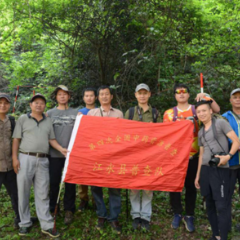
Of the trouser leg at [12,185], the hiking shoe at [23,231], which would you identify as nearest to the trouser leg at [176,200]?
the hiking shoe at [23,231]

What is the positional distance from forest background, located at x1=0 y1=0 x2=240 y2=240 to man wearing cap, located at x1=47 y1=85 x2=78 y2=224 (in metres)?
2.21

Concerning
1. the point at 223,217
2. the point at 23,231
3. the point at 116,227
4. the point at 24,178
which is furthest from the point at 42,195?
the point at 223,217

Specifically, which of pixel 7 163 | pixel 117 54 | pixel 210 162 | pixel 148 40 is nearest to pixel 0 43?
pixel 117 54

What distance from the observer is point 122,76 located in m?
6.62

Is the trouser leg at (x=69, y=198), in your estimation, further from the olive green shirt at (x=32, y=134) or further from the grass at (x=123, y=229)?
the olive green shirt at (x=32, y=134)

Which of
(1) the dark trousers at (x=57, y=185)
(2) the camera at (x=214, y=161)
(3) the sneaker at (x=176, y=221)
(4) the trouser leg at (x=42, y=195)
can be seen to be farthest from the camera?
(1) the dark trousers at (x=57, y=185)

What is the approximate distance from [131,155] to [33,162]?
5.14 feet

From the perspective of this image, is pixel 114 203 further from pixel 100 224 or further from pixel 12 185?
pixel 12 185

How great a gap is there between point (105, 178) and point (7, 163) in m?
1.60

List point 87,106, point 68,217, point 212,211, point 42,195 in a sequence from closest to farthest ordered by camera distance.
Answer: point 212,211 → point 42,195 → point 68,217 → point 87,106

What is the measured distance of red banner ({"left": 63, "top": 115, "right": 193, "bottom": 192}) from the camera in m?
3.61

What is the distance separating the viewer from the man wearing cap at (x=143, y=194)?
3.80 meters

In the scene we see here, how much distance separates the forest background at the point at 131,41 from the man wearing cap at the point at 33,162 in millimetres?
2564

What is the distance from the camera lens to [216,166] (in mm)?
3189
